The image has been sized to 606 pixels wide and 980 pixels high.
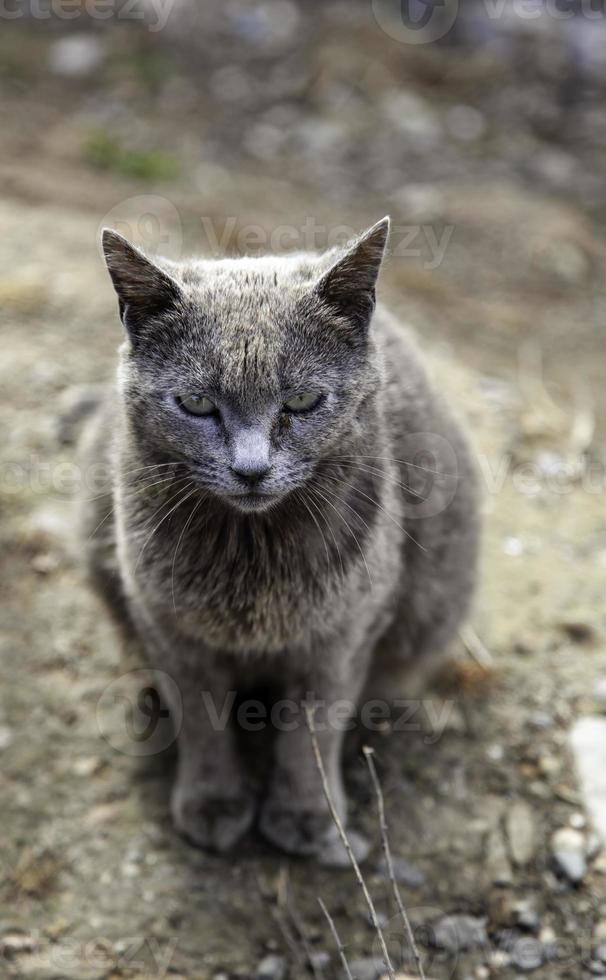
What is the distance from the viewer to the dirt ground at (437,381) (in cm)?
241

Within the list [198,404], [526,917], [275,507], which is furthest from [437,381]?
[526,917]

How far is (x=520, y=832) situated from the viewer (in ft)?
8.50

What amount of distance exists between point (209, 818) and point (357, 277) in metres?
1.52

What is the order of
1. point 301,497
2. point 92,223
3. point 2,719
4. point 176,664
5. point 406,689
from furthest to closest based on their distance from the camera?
1. point 92,223
2. point 406,689
3. point 2,719
4. point 176,664
5. point 301,497

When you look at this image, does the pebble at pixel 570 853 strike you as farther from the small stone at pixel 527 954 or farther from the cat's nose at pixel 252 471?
the cat's nose at pixel 252 471

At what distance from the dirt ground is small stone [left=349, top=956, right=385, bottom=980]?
0.10 ft

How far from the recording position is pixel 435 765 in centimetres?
277

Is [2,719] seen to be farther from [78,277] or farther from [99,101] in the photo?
[99,101]

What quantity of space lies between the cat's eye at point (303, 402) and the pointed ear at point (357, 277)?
8.4 inches

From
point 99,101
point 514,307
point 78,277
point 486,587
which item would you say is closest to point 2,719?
point 486,587

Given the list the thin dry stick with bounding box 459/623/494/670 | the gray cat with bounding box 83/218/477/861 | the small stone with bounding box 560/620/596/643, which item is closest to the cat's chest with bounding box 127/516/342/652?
the gray cat with bounding box 83/218/477/861

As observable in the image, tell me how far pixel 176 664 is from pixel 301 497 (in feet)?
2.01

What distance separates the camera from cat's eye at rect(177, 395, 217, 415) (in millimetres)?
1874

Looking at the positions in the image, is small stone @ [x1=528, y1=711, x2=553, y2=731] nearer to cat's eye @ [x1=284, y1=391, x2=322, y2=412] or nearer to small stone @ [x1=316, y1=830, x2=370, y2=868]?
small stone @ [x1=316, y1=830, x2=370, y2=868]
